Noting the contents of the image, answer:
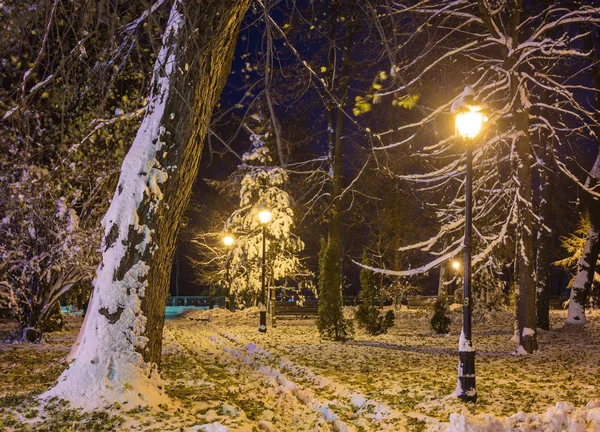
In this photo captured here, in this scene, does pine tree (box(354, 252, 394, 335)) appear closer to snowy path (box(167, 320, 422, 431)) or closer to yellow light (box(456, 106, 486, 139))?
snowy path (box(167, 320, 422, 431))

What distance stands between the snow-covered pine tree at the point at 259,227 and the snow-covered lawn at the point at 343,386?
1095 cm

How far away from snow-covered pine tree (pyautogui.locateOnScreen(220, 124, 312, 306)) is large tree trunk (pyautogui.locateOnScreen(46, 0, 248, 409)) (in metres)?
19.6

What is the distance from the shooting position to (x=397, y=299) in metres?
34.0

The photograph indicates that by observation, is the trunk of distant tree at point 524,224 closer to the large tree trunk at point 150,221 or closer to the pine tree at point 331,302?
the pine tree at point 331,302

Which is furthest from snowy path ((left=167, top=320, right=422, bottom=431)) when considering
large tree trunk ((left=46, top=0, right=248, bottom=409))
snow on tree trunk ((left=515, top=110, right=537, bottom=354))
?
snow on tree trunk ((left=515, top=110, right=537, bottom=354))

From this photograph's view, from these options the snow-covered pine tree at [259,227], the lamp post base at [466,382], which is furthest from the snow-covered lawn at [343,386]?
the snow-covered pine tree at [259,227]

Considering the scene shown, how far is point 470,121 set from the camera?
9.30 metres

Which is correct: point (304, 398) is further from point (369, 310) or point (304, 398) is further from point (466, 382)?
point (369, 310)

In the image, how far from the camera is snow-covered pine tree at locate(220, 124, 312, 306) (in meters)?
28.4

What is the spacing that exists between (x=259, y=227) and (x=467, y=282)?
20679 mm

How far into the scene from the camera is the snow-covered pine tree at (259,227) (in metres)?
28.4

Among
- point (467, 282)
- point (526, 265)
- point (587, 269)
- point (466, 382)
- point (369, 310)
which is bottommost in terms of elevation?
point (466, 382)

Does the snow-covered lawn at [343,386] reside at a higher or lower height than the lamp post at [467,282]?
lower

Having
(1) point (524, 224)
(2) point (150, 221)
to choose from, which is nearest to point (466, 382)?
(2) point (150, 221)
